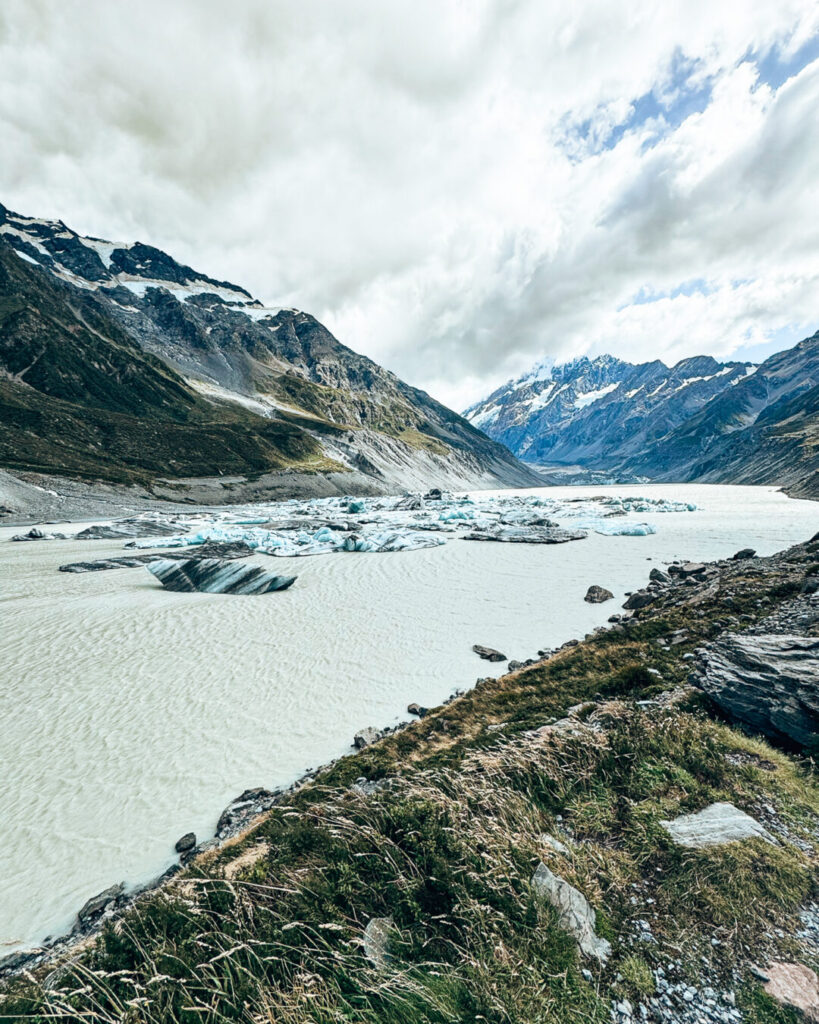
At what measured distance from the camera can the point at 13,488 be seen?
65.5 m

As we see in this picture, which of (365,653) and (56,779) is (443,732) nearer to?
(365,653)

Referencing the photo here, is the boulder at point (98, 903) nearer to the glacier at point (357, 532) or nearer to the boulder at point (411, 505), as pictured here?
the glacier at point (357, 532)

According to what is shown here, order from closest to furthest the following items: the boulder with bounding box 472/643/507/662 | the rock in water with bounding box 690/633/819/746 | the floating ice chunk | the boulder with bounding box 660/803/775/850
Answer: the boulder with bounding box 660/803/775/850 → the rock in water with bounding box 690/633/819/746 → the boulder with bounding box 472/643/507/662 → the floating ice chunk

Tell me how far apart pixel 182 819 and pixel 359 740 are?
3.83 metres

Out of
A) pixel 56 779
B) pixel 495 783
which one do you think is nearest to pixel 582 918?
pixel 495 783

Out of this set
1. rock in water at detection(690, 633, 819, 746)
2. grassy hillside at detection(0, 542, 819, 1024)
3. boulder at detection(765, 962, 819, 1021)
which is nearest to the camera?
boulder at detection(765, 962, 819, 1021)

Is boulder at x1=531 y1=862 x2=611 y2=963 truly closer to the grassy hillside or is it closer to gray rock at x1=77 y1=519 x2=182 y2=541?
the grassy hillside

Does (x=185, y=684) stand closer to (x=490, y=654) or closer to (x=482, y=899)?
(x=490, y=654)

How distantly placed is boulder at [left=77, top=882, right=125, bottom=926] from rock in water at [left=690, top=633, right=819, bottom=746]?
11416 millimetres

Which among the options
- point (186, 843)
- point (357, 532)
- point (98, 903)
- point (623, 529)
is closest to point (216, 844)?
point (186, 843)

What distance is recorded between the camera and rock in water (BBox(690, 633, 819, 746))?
7395mm

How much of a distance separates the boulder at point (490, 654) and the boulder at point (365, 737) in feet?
19.6

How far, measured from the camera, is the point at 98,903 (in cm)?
621

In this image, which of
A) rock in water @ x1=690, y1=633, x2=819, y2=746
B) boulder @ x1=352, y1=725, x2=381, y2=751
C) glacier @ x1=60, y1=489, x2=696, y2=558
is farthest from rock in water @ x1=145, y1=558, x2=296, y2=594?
rock in water @ x1=690, y1=633, x2=819, y2=746
